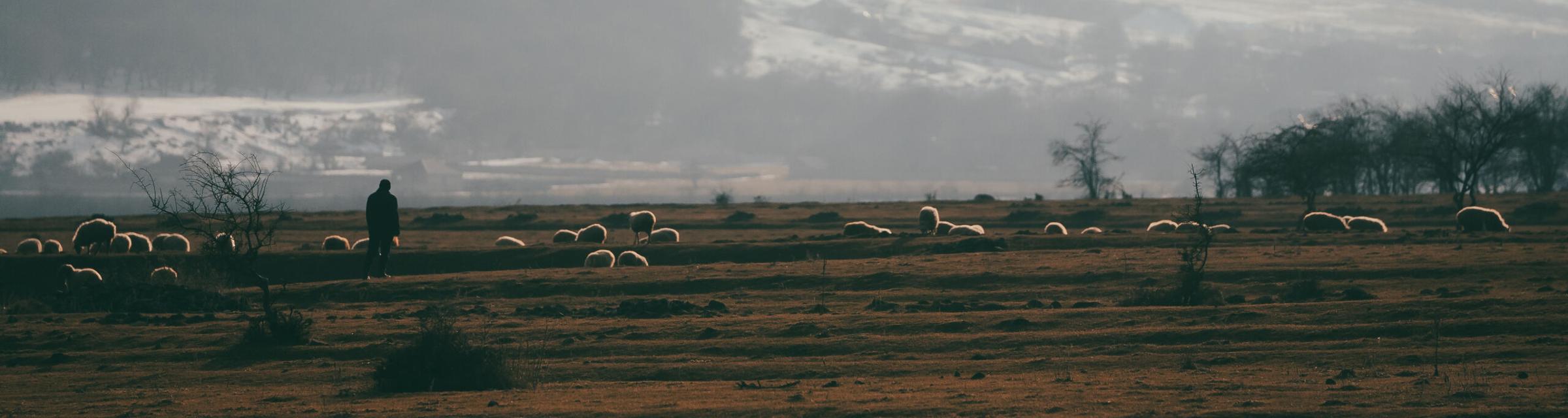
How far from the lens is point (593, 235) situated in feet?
165

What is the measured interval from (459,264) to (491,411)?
27441 mm

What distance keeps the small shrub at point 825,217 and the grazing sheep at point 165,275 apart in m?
38.6

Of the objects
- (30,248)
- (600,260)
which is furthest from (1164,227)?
(30,248)

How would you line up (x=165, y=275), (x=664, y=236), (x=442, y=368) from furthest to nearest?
(x=664, y=236) → (x=165, y=275) → (x=442, y=368)

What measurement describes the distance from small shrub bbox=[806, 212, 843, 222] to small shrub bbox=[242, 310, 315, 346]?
47.8m

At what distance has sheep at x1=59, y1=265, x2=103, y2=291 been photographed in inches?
1348

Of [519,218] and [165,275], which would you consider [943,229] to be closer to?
[519,218]

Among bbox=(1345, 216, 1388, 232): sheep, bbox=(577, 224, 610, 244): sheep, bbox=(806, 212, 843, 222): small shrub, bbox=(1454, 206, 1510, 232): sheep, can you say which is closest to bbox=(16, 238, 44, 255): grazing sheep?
bbox=(577, 224, 610, 244): sheep

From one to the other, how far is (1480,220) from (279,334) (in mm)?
41920

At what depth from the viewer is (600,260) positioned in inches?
1550

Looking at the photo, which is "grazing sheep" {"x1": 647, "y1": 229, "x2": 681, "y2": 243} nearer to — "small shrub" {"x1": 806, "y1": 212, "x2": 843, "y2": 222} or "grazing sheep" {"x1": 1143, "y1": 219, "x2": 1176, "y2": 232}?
"grazing sheep" {"x1": 1143, "y1": 219, "x2": 1176, "y2": 232}

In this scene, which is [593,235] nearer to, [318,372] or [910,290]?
[910,290]

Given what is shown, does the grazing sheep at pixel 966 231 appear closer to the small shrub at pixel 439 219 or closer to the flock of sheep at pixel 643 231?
the flock of sheep at pixel 643 231

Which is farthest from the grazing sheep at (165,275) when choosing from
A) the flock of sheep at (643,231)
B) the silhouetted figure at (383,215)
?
the silhouetted figure at (383,215)
